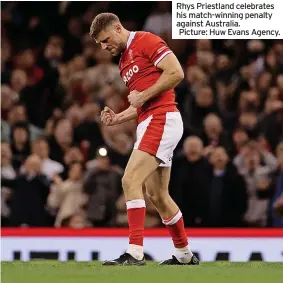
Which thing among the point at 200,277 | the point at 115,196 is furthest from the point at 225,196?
the point at 200,277

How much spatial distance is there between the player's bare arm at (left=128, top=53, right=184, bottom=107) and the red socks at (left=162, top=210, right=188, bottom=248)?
1.05 meters

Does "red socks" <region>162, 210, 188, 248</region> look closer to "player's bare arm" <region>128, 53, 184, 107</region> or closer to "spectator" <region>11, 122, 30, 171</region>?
"player's bare arm" <region>128, 53, 184, 107</region>

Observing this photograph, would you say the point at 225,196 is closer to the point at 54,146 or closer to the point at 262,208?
the point at 262,208

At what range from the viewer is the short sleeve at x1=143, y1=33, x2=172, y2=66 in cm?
892

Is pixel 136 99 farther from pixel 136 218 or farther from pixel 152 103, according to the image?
pixel 136 218

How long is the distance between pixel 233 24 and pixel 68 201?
432 cm

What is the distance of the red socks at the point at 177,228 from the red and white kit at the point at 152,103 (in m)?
0.48

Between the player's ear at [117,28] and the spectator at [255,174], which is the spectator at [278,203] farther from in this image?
the player's ear at [117,28]

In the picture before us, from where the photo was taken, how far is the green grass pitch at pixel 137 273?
25.0ft

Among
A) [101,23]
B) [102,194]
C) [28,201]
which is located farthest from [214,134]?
[101,23]

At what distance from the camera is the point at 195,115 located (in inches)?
568

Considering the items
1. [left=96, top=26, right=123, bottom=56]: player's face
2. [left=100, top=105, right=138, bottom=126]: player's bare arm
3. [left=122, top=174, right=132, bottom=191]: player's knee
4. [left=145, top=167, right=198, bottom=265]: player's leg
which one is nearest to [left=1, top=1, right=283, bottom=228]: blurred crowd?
[left=145, top=167, right=198, bottom=265]: player's leg

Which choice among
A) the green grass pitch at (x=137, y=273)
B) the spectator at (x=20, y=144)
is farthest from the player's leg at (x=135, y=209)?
the spectator at (x=20, y=144)

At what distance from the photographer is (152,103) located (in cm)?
904
